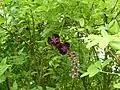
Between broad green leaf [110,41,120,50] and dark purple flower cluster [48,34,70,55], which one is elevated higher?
broad green leaf [110,41,120,50]

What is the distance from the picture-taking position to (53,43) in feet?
3.92

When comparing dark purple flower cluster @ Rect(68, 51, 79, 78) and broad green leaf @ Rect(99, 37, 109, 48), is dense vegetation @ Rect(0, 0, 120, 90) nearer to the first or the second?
dark purple flower cluster @ Rect(68, 51, 79, 78)

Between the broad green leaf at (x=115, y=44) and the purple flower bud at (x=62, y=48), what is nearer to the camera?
the broad green leaf at (x=115, y=44)

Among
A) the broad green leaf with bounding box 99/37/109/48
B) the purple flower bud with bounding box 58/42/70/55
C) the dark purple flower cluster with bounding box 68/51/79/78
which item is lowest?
the dark purple flower cluster with bounding box 68/51/79/78

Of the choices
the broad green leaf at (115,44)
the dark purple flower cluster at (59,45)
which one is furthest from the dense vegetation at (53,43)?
the broad green leaf at (115,44)

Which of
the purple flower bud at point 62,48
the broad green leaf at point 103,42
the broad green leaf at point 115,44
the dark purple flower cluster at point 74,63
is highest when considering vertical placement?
the broad green leaf at point 103,42

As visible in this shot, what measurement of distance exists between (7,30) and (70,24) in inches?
10.3

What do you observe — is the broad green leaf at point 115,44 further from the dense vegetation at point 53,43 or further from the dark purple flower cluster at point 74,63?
the dark purple flower cluster at point 74,63

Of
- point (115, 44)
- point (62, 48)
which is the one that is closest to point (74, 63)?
point (62, 48)

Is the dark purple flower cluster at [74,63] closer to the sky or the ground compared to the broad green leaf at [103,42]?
closer to the ground

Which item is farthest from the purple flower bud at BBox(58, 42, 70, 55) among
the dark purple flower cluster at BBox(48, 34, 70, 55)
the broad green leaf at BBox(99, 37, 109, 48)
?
the broad green leaf at BBox(99, 37, 109, 48)

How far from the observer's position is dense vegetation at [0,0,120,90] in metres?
1.27

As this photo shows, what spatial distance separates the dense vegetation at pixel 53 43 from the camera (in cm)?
127

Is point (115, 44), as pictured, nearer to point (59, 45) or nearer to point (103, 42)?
point (103, 42)
